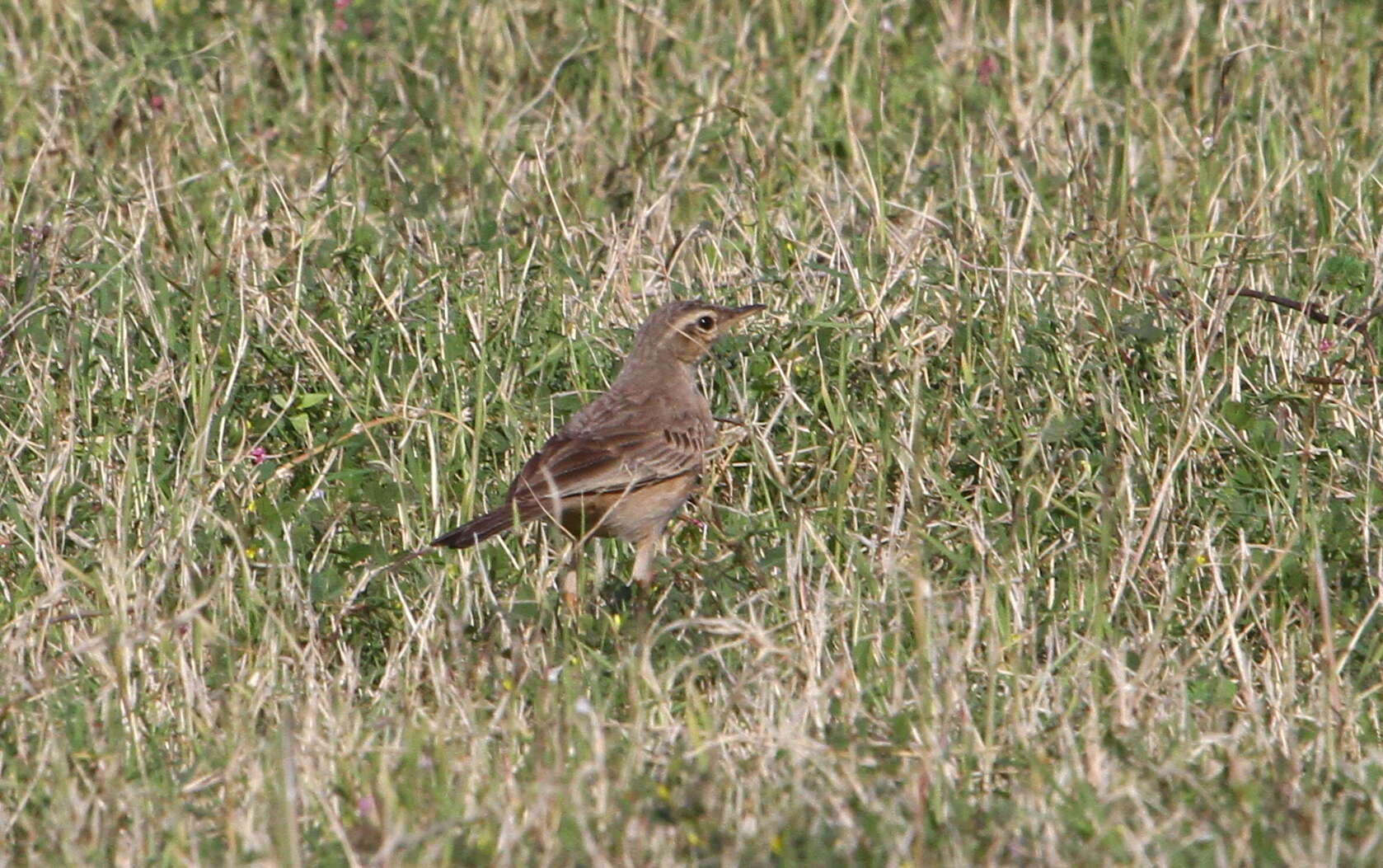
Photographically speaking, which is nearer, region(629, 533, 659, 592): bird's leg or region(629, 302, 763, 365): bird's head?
region(629, 533, 659, 592): bird's leg

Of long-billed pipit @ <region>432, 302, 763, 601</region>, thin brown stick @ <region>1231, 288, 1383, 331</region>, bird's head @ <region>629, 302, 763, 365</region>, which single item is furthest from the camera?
bird's head @ <region>629, 302, 763, 365</region>

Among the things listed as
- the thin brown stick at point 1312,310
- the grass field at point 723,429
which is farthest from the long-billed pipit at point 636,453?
the thin brown stick at point 1312,310

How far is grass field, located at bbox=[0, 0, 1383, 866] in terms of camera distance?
4602 millimetres

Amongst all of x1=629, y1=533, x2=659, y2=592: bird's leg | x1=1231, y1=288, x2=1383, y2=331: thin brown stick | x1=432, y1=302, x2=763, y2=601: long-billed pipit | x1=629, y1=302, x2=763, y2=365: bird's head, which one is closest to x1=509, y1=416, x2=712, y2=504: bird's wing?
x1=432, y1=302, x2=763, y2=601: long-billed pipit

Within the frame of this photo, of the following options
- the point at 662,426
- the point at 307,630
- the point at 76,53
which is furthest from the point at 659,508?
the point at 76,53

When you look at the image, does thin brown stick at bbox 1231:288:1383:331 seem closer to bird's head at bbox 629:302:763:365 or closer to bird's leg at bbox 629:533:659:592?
bird's head at bbox 629:302:763:365

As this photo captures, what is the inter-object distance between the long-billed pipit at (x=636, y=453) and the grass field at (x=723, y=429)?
164 millimetres

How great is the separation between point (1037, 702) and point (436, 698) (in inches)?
56.4

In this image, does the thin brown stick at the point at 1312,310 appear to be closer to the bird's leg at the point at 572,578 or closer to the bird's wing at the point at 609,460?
the bird's wing at the point at 609,460

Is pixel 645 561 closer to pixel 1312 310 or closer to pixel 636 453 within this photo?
pixel 636 453

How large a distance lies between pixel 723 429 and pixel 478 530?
1.44m

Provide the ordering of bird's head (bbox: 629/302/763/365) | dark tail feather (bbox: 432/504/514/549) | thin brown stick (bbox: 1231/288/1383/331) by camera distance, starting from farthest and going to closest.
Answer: bird's head (bbox: 629/302/763/365) → thin brown stick (bbox: 1231/288/1383/331) → dark tail feather (bbox: 432/504/514/549)

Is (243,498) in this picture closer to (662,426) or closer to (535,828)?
(662,426)

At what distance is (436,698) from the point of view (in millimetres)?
5293
